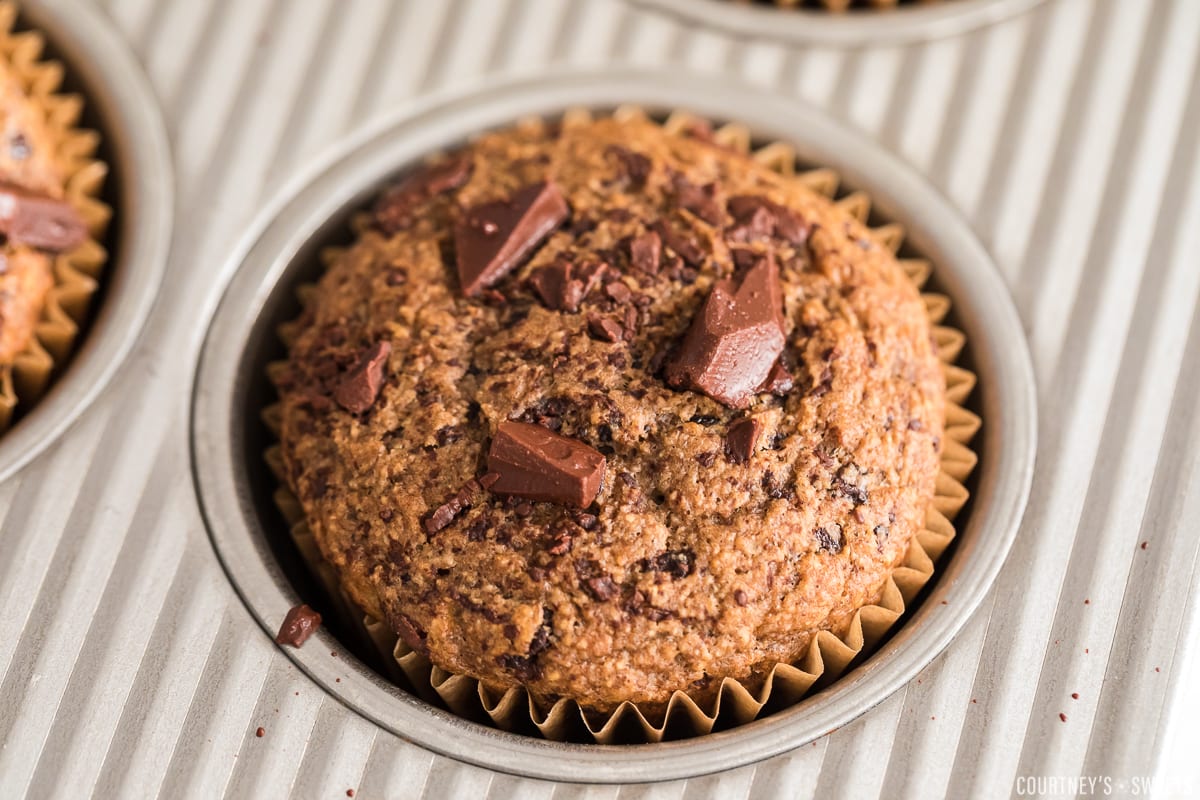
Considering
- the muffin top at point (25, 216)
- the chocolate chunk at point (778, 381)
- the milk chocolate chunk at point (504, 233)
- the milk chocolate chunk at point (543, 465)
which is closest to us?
the milk chocolate chunk at point (543, 465)

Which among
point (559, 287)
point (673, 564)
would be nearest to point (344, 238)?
point (559, 287)

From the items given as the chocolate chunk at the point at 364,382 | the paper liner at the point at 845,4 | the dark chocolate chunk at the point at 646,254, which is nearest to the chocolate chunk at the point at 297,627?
the chocolate chunk at the point at 364,382

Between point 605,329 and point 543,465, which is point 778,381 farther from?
point 543,465

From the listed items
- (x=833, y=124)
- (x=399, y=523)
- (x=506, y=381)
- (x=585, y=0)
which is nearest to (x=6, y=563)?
(x=399, y=523)

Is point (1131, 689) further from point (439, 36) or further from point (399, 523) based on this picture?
point (439, 36)

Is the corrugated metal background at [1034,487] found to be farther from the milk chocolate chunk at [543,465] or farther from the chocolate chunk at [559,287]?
the chocolate chunk at [559,287]

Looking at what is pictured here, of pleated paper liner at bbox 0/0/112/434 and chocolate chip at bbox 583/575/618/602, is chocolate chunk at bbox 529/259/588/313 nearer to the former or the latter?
chocolate chip at bbox 583/575/618/602
